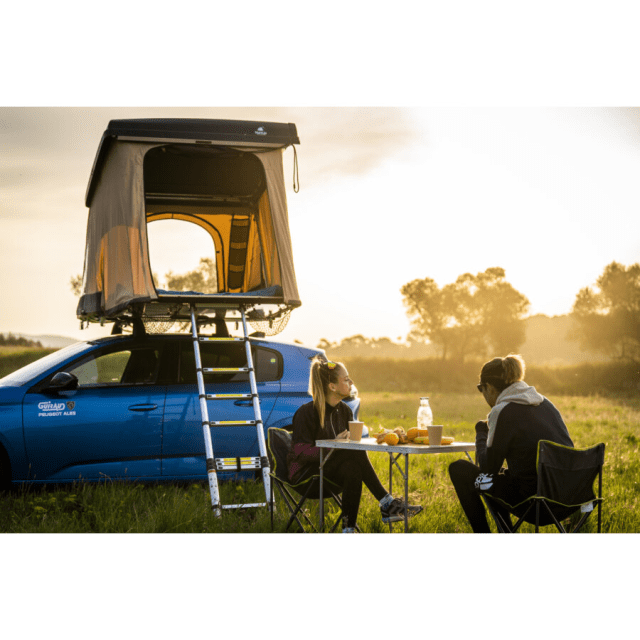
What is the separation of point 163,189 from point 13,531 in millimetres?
3733

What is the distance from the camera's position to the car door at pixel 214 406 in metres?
6.13

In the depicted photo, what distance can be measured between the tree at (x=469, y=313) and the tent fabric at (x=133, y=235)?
105 feet

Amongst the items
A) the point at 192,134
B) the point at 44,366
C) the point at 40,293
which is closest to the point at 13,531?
the point at 44,366

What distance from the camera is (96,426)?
19.6 feet

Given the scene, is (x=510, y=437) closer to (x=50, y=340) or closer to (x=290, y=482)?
(x=290, y=482)

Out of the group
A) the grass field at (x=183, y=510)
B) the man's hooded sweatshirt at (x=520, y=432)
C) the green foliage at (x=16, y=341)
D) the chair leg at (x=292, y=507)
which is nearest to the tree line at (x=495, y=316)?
the green foliage at (x=16, y=341)

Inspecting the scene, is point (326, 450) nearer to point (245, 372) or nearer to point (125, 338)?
point (245, 372)

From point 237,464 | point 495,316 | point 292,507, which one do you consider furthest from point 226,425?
point 495,316

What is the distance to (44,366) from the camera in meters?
6.14

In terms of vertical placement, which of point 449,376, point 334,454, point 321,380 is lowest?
point 449,376

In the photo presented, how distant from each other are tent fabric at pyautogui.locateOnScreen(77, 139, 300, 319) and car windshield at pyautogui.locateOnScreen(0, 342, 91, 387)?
15.9 inches

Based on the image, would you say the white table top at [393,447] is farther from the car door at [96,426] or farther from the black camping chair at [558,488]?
the car door at [96,426]

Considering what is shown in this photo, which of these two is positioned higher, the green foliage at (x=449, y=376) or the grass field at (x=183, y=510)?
the grass field at (x=183, y=510)

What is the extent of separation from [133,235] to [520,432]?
3547 mm
